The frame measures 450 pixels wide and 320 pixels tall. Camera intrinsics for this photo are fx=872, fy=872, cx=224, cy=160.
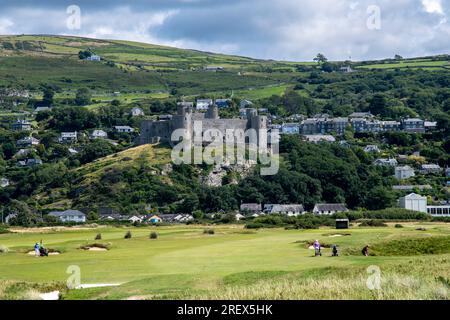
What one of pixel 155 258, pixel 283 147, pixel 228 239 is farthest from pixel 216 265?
pixel 283 147

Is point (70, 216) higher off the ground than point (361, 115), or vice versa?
point (361, 115)

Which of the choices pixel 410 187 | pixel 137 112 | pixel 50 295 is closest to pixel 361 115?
pixel 137 112

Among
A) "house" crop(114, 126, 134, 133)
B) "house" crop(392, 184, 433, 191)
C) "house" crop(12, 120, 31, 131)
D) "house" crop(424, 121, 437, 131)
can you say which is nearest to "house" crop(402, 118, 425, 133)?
"house" crop(424, 121, 437, 131)

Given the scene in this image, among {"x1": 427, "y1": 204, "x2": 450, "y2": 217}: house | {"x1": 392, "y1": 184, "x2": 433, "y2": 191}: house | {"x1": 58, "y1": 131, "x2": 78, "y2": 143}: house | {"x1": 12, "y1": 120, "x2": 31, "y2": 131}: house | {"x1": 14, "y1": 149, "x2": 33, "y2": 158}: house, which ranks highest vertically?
{"x1": 12, "y1": 120, "x2": 31, "y2": 131}: house

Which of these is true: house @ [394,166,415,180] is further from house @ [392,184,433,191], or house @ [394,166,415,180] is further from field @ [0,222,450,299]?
field @ [0,222,450,299]

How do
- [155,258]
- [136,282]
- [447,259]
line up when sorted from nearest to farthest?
[136,282], [447,259], [155,258]

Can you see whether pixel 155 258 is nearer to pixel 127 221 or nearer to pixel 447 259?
pixel 447 259

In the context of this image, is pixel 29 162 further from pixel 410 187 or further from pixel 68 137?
pixel 410 187
